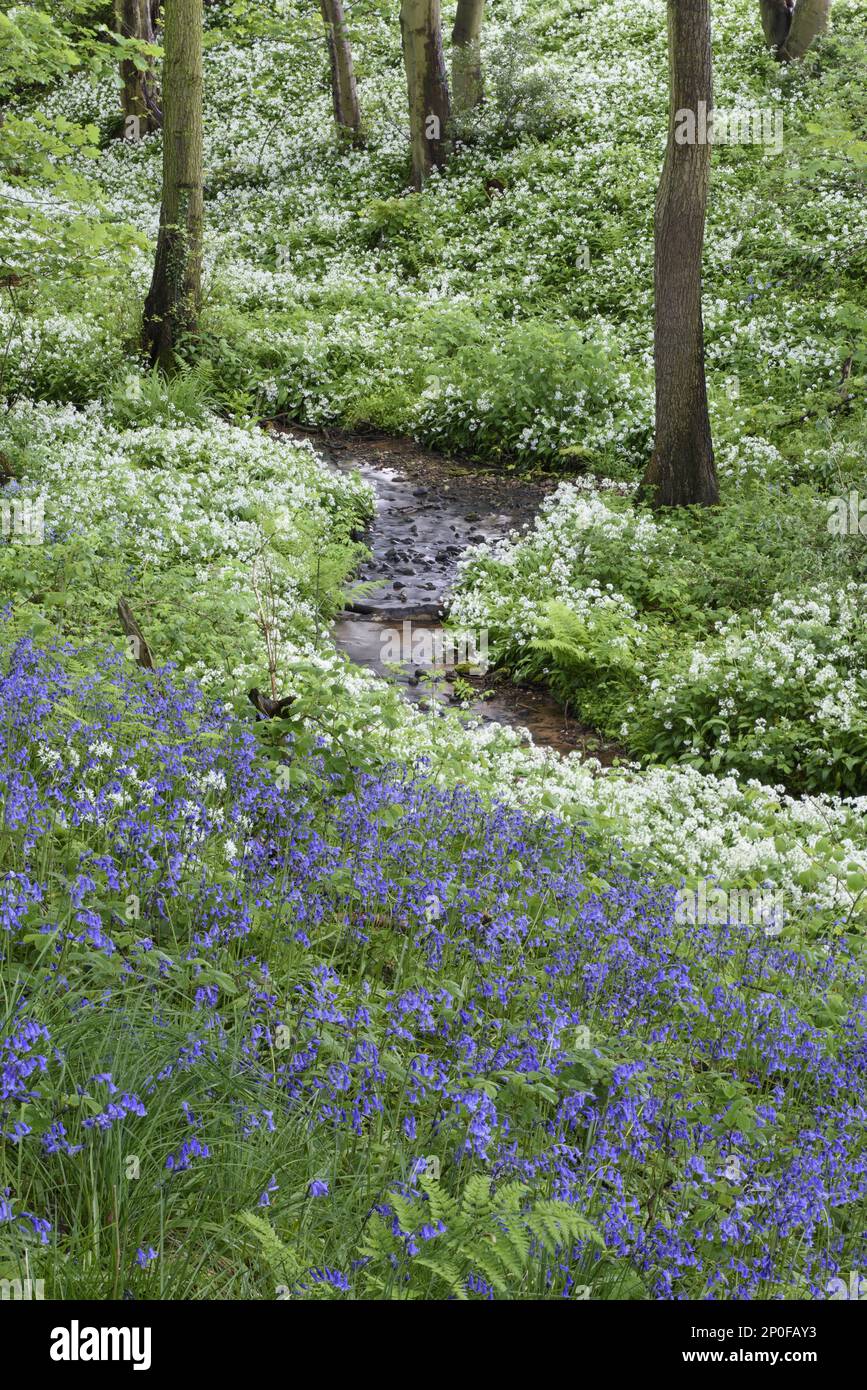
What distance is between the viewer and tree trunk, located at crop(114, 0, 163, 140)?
27.5 m

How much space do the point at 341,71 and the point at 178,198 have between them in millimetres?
13403

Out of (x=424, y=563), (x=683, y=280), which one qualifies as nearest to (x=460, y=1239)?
(x=424, y=563)

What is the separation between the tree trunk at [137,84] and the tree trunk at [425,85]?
7.83 metres

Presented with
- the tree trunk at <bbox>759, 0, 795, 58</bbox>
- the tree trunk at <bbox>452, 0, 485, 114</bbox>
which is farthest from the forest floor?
the tree trunk at <bbox>452, 0, 485, 114</bbox>

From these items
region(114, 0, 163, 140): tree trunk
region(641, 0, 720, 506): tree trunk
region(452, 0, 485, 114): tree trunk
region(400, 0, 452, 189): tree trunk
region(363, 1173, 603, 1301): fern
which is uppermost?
region(114, 0, 163, 140): tree trunk

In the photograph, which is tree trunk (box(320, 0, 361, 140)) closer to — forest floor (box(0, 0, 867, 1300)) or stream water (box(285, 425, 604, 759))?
forest floor (box(0, 0, 867, 1300))

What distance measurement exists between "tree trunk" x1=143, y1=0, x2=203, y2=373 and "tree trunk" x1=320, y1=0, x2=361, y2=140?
38.6 ft

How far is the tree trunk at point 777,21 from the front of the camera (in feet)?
78.0

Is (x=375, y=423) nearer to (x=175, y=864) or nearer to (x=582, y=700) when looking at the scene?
(x=582, y=700)

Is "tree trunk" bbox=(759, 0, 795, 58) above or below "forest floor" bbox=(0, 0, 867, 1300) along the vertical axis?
above

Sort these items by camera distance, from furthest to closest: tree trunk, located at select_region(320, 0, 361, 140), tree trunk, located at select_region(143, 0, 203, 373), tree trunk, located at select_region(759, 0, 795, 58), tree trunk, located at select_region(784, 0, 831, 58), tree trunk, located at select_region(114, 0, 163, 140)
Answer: tree trunk, located at select_region(114, 0, 163, 140), tree trunk, located at select_region(320, 0, 361, 140), tree trunk, located at select_region(759, 0, 795, 58), tree trunk, located at select_region(784, 0, 831, 58), tree trunk, located at select_region(143, 0, 203, 373)

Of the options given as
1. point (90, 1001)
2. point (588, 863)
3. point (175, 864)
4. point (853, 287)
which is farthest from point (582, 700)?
point (853, 287)
